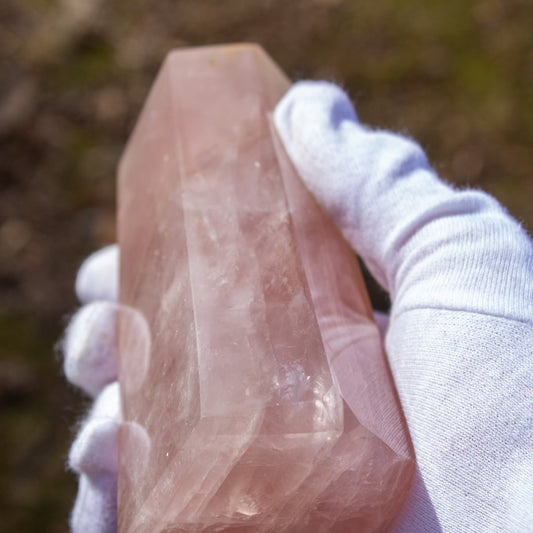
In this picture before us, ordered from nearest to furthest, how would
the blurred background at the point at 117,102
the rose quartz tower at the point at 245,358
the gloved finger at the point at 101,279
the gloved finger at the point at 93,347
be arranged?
the rose quartz tower at the point at 245,358 → the gloved finger at the point at 93,347 → the gloved finger at the point at 101,279 → the blurred background at the point at 117,102

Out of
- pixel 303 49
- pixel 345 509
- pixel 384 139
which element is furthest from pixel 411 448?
pixel 303 49

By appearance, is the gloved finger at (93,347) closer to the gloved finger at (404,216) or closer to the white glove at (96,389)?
the white glove at (96,389)

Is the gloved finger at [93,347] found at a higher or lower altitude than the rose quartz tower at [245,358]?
lower

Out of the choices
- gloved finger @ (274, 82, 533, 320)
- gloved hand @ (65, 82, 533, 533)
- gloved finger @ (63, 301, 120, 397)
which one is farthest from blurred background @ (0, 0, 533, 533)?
gloved finger @ (274, 82, 533, 320)

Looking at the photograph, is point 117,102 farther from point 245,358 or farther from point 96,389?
point 245,358

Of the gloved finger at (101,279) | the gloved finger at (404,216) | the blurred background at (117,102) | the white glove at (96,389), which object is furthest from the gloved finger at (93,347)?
the blurred background at (117,102)

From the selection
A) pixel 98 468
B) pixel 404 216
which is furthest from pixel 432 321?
pixel 98 468

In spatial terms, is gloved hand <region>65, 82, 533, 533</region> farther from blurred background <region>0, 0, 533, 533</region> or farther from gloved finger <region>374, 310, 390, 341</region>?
blurred background <region>0, 0, 533, 533</region>
